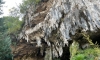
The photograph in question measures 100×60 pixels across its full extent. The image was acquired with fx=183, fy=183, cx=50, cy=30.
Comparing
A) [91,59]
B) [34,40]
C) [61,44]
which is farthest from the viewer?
[34,40]

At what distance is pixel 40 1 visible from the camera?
18031 millimetres

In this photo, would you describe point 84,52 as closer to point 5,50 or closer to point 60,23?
point 60,23

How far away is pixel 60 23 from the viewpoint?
12.5 m

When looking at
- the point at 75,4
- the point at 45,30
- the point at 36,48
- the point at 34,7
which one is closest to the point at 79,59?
the point at 75,4

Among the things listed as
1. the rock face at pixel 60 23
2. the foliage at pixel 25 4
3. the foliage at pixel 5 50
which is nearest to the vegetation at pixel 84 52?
the rock face at pixel 60 23

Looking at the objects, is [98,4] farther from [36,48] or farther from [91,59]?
Result: [36,48]

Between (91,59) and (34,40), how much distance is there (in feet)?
28.2

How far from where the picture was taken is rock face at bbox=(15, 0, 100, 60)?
10.4 m

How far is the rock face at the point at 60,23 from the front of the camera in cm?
1039

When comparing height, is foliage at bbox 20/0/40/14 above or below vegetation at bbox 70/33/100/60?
above

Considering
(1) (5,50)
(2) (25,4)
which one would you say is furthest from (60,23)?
(2) (25,4)

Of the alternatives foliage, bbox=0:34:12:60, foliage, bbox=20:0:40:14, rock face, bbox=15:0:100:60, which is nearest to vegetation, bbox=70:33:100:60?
rock face, bbox=15:0:100:60

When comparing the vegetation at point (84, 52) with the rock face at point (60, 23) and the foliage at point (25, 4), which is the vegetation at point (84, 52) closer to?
the rock face at point (60, 23)

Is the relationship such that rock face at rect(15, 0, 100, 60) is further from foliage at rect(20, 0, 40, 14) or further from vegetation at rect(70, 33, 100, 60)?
foliage at rect(20, 0, 40, 14)
